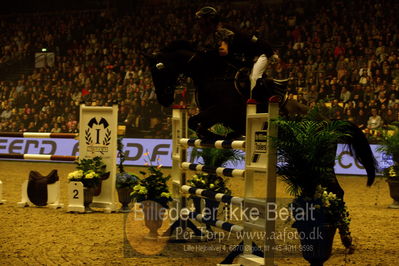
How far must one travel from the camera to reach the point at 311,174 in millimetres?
4941

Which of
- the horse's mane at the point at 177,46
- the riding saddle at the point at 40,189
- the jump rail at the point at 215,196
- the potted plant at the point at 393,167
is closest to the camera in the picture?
the jump rail at the point at 215,196

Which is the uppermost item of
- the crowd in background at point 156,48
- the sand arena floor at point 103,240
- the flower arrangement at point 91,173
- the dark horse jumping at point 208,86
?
the crowd in background at point 156,48

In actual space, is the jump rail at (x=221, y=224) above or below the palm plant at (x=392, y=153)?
below

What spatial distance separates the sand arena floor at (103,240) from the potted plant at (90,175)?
0.30 metres

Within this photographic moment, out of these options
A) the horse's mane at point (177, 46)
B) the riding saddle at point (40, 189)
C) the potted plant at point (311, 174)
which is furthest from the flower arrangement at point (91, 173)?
the potted plant at point (311, 174)

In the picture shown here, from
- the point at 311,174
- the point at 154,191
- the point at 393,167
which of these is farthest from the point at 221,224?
the point at 393,167

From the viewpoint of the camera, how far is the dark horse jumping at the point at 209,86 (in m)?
6.79

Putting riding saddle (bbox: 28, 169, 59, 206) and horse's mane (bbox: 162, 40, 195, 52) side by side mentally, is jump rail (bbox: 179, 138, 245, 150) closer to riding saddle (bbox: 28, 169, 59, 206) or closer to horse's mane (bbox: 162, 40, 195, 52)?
horse's mane (bbox: 162, 40, 195, 52)

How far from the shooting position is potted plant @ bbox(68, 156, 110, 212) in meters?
8.62

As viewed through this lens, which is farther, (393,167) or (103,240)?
(393,167)

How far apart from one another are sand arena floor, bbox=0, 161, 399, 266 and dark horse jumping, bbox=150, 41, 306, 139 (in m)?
1.43

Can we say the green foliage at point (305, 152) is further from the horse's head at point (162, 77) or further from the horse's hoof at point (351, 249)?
the horse's head at point (162, 77)

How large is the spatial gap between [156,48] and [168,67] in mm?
17154

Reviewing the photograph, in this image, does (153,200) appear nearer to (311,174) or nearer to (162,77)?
(162,77)
